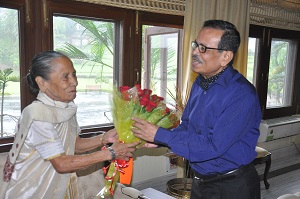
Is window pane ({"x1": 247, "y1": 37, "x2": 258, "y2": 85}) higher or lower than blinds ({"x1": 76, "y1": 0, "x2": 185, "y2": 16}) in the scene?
lower

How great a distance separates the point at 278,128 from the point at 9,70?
3.90 m

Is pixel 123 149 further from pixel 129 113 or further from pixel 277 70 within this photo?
pixel 277 70

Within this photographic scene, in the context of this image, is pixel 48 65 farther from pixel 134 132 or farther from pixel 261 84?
pixel 261 84

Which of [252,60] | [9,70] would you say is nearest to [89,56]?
[9,70]

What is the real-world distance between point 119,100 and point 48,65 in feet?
1.31

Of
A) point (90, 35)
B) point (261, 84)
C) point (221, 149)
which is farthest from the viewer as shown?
point (261, 84)

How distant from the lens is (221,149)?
149 centimetres

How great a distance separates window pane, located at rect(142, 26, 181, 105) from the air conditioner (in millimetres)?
1658

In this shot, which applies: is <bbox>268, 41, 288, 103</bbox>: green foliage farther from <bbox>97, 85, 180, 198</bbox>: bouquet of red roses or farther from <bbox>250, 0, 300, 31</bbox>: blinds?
<bbox>97, 85, 180, 198</bbox>: bouquet of red roses

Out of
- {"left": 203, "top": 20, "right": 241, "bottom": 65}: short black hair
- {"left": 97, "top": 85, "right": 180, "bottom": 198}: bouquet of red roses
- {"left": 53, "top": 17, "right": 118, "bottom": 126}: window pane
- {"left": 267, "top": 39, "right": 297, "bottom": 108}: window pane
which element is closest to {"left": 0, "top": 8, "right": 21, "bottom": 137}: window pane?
{"left": 53, "top": 17, "right": 118, "bottom": 126}: window pane

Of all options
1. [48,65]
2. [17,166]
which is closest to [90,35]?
[48,65]

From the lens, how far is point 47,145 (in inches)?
60.8

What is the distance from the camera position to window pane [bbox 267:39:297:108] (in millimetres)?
5230

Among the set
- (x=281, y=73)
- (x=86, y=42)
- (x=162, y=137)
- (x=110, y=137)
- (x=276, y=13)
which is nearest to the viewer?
(x=162, y=137)
